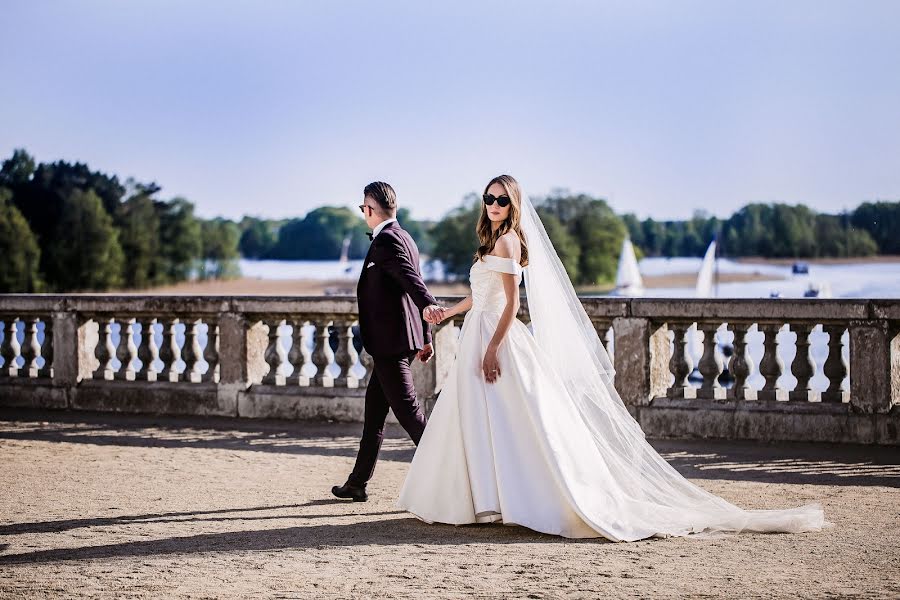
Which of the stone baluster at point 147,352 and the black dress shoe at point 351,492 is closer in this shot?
the black dress shoe at point 351,492

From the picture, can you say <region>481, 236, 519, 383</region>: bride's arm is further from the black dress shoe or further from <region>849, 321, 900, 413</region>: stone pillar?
<region>849, 321, 900, 413</region>: stone pillar

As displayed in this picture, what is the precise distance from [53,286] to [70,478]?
206ft

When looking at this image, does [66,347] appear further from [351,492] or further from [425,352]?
[425,352]

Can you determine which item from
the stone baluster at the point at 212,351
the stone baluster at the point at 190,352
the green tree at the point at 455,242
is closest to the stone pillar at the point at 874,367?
the stone baluster at the point at 212,351

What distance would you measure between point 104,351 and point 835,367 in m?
6.30

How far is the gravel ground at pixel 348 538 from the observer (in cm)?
436

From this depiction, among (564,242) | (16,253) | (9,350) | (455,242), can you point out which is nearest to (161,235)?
(16,253)

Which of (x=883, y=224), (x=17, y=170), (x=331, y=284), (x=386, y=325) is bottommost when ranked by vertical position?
(x=386, y=325)

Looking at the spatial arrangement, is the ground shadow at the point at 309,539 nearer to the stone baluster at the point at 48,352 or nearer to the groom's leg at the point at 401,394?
the groom's leg at the point at 401,394

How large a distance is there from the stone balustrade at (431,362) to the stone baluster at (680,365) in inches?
0.4

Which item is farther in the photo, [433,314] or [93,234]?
[93,234]

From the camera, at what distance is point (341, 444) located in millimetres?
8375

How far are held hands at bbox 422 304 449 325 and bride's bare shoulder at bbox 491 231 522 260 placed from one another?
41 centimetres

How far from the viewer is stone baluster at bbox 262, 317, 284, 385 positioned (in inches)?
385
